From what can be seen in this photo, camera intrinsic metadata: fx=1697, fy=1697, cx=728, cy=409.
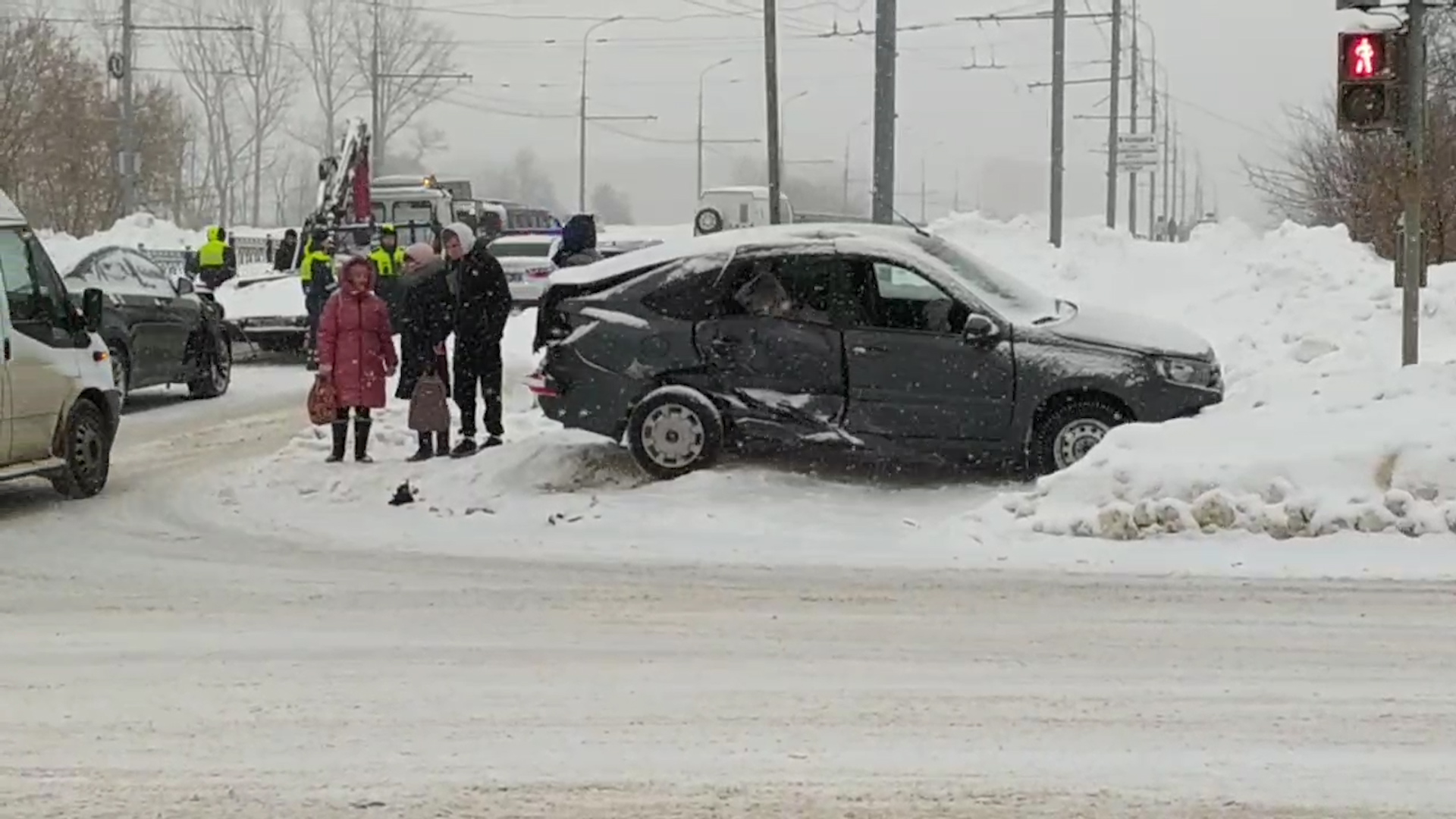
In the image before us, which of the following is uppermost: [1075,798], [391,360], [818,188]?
[818,188]

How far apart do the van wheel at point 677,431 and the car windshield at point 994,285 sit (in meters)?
2.01

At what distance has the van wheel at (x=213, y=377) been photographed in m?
19.1

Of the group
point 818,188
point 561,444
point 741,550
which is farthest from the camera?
point 818,188

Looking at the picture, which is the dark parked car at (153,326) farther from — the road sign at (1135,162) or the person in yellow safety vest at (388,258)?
the road sign at (1135,162)

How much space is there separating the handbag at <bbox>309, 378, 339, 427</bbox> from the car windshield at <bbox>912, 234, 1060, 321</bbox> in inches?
178

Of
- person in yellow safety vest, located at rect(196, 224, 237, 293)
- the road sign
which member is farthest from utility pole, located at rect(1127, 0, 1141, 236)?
person in yellow safety vest, located at rect(196, 224, 237, 293)

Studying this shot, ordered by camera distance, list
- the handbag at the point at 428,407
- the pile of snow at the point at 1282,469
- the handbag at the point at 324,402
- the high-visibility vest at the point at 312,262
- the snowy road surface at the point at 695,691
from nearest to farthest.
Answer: the snowy road surface at the point at 695,691
the pile of snow at the point at 1282,469
the handbag at the point at 428,407
the handbag at the point at 324,402
the high-visibility vest at the point at 312,262

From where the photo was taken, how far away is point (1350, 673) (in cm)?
704

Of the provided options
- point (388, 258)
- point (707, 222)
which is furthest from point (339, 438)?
point (707, 222)

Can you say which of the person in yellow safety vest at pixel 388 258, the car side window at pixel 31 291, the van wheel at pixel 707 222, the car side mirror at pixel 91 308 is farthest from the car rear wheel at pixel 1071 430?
the van wheel at pixel 707 222

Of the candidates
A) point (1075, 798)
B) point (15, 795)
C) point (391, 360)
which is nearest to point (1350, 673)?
point (1075, 798)

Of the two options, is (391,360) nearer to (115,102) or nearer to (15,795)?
(15,795)

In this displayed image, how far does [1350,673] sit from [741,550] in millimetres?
3930

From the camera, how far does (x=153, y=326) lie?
17734 mm
